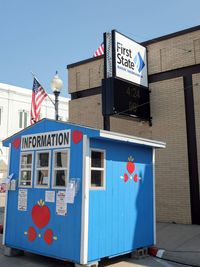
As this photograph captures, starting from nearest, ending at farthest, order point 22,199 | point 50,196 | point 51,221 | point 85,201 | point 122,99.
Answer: point 85,201
point 51,221
point 50,196
point 22,199
point 122,99

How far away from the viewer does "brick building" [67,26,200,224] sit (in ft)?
37.5

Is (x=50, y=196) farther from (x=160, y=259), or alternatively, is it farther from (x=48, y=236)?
(x=160, y=259)

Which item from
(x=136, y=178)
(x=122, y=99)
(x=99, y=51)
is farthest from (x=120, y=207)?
(x=99, y=51)

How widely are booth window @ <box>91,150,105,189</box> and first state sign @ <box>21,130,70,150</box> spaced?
0.62 meters

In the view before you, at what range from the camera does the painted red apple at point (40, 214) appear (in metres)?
7.68

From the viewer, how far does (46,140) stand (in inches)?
317

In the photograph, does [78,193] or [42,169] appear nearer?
[78,193]

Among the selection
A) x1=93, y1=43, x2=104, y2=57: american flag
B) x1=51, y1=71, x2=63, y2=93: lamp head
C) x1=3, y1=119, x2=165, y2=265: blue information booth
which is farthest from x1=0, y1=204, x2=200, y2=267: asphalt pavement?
x1=93, y1=43, x2=104, y2=57: american flag

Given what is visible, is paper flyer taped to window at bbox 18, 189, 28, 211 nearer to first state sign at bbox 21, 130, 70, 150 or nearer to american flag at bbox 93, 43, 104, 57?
first state sign at bbox 21, 130, 70, 150

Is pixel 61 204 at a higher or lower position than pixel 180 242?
higher

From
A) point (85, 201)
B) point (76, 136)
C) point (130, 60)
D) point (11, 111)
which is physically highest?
point (11, 111)

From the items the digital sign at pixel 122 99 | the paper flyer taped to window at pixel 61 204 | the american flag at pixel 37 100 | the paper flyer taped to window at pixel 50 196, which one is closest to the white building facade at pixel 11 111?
the american flag at pixel 37 100

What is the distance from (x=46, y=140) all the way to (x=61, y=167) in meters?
0.79

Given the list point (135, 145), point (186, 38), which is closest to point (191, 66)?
point (186, 38)
